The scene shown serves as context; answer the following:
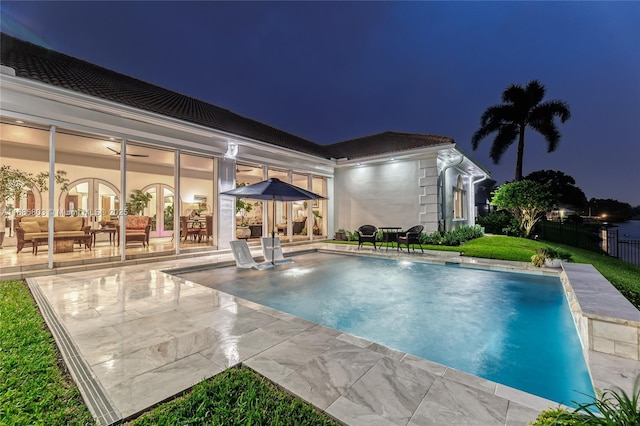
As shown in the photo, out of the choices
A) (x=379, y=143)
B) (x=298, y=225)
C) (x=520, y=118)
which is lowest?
(x=298, y=225)

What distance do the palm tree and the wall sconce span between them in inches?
701

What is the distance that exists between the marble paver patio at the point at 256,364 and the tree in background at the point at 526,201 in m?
14.0

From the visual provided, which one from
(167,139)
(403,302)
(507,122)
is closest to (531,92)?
(507,122)

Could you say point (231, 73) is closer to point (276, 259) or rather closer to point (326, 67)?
point (326, 67)

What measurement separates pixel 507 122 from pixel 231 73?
41385 mm

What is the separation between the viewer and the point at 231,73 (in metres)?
44.9

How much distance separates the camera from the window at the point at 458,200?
46.8 feet

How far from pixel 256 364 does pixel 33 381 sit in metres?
1.81

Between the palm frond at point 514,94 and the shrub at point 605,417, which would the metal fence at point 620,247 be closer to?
the palm frond at point 514,94

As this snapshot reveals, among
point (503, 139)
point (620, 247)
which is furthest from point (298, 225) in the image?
point (620, 247)

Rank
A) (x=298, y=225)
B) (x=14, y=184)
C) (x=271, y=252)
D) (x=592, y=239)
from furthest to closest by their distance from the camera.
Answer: (x=592, y=239) → (x=298, y=225) → (x=14, y=184) → (x=271, y=252)

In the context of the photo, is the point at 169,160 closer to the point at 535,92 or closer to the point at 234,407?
the point at 234,407

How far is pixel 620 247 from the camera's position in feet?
45.2

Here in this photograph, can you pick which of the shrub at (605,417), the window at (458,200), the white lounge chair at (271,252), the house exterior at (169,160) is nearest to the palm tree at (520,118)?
the house exterior at (169,160)
